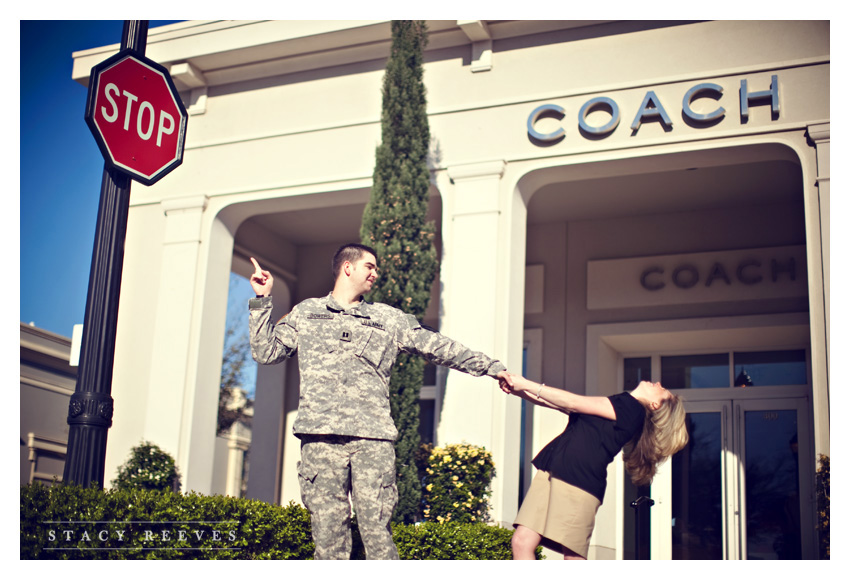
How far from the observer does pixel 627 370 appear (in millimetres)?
10781

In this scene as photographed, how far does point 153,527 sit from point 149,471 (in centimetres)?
425

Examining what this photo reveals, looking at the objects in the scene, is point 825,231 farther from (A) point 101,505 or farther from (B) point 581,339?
(A) point 101,505

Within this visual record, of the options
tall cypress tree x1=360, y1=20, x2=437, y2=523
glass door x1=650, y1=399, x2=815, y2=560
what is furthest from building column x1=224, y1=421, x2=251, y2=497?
tall cypress tree x1=360, y1=20, x2=437, y2=523

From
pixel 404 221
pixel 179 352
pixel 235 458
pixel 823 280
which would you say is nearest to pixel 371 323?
pixel 404 221

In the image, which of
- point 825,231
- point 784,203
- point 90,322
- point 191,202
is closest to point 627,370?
point 784,203

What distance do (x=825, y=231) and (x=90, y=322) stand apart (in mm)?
5712

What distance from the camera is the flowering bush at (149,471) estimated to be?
8859 millimetres

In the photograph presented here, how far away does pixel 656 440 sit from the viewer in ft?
15.6

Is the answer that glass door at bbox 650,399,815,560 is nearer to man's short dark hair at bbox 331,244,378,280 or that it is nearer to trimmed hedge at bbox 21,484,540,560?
trimmed hedge at bbox 21,484,540,560

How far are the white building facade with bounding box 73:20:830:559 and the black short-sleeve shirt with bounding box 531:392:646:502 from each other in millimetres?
3175

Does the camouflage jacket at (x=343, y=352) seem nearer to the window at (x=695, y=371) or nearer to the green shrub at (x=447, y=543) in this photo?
the green shrub at (x=447, y=543)

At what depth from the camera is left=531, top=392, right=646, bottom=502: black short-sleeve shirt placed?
14.8ft

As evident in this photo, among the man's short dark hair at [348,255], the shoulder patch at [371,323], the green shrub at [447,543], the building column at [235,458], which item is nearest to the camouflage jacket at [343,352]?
the shoulder patch at [371,323]
